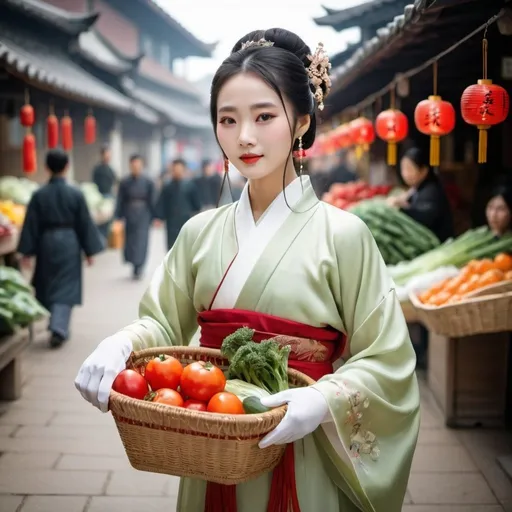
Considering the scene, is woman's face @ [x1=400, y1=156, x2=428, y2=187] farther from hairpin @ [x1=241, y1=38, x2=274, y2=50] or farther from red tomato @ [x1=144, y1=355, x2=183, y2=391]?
red tomato @ [x1=144, y1=355, x2=183, y2=391]

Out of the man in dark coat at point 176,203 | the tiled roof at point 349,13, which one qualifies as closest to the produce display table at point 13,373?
the man in dark coat at point 176,203

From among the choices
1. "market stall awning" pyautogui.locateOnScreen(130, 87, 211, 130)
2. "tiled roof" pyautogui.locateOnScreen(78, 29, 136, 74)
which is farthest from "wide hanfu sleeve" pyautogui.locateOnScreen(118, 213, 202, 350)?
"market stall awning" pyautogui.locateOnScreen(130, 87, 211, 130)

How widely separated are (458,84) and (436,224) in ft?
5.65

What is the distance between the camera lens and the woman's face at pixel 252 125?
8.71 ft

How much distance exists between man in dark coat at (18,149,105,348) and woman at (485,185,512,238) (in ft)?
15.5

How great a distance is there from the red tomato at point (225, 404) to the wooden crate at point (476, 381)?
400 centimetres

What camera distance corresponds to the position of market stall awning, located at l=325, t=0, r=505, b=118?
4.69m

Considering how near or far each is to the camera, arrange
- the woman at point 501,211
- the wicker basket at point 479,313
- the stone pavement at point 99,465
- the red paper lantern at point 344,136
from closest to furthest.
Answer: the stone pavement at point 99,465
the wicker basket at point 479,313
the woman at point 501,211
the red paper lantern at point 344,136

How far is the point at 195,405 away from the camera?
91.8 inches

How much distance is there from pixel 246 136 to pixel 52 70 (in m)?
14.0

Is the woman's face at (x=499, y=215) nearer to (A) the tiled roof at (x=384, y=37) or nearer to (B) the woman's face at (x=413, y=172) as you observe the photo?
(B) the woman's face at (x=413, y=172)

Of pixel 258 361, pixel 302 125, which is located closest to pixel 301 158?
pixel 302 125

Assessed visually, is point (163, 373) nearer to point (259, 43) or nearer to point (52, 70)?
point (259, 43)

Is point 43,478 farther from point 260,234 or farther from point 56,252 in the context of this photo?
point 56,252
